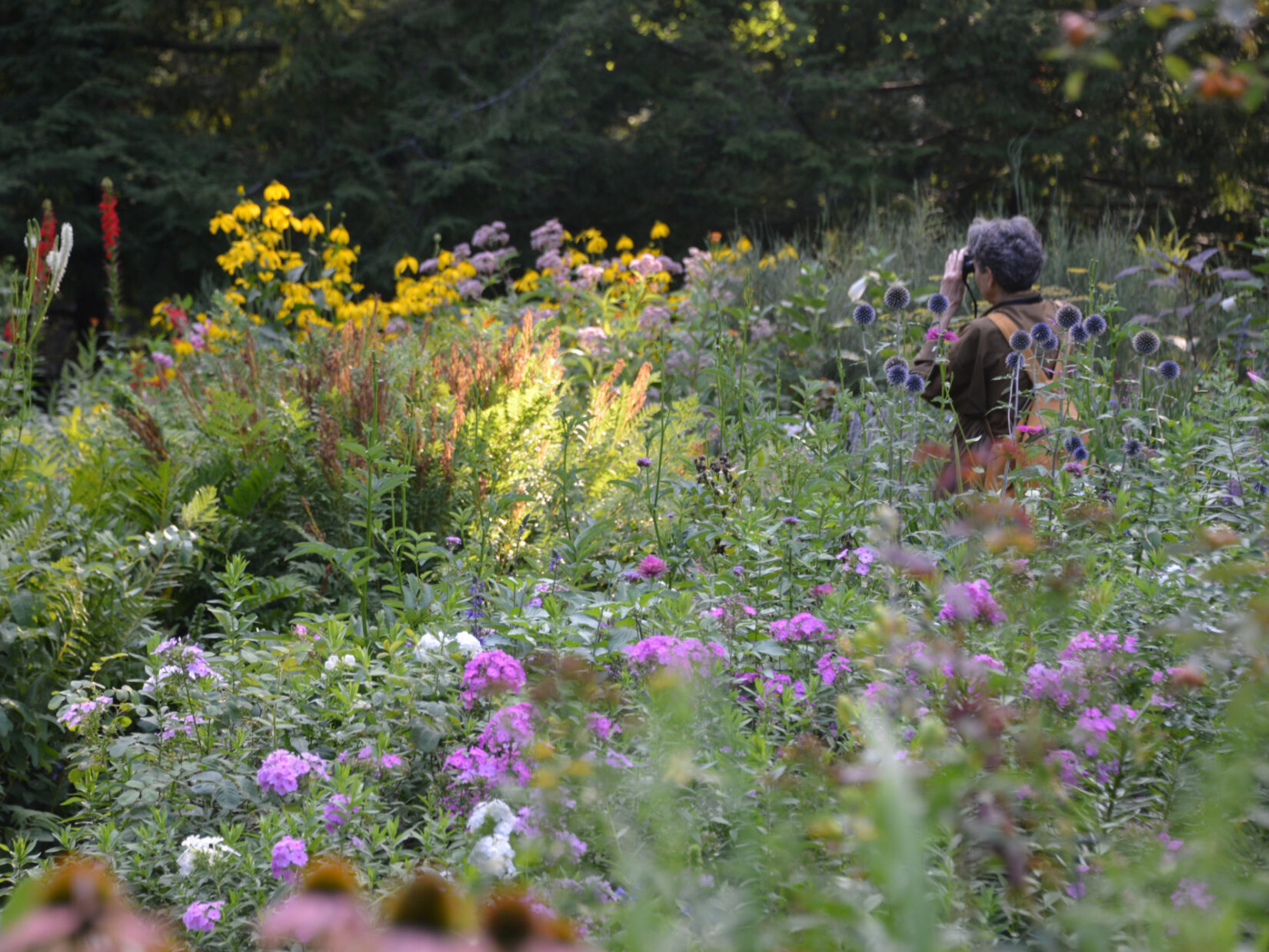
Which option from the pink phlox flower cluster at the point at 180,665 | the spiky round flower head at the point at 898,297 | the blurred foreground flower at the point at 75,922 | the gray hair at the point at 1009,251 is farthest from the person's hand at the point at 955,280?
the blurred foreground flower at the point at 75,922

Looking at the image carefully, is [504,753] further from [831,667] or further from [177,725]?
[177,725]

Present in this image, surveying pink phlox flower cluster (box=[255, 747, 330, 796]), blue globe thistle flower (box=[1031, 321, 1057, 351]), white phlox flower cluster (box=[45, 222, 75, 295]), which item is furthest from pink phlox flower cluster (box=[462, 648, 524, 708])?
white phlox flower cluster (box=[45, 222, 75, 295])

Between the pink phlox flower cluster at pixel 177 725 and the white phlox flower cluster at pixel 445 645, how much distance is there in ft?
1.77

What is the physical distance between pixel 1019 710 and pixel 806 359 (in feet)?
14.4

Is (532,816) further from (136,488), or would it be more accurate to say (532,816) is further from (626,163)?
(626,163)

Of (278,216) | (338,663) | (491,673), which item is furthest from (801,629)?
(278,216)

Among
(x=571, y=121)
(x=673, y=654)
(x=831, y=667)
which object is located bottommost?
(x=831, y=667)

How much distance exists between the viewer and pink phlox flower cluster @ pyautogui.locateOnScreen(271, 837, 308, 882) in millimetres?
1610

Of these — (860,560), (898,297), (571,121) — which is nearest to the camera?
(860,560)

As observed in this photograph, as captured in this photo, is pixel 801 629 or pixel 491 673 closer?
pixel 491 673

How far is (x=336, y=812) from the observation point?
5.67 ft

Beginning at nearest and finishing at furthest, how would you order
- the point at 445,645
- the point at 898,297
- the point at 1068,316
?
1. the point at 445,645
2. the point at 1068,316
3. the point at 898,297

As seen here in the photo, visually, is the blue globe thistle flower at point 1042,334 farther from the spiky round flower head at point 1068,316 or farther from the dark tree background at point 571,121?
the dark tree background at point 571,121

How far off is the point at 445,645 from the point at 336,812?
1.72 ft
